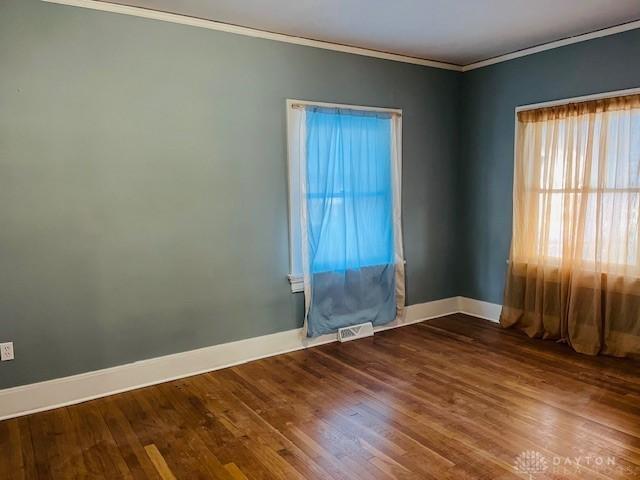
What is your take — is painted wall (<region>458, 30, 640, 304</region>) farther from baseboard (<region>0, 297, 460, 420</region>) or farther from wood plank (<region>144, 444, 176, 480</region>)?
wood plank (<region>144, 444, 176, 480</region>)

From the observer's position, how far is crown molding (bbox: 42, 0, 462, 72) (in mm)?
3005

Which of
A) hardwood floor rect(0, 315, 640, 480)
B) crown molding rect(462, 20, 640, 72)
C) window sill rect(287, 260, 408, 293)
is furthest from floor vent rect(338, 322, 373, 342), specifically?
crown molding rect(462, 20, 640, 72)

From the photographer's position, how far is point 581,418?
9.01ft

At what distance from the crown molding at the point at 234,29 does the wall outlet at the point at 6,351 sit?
208 centimetres

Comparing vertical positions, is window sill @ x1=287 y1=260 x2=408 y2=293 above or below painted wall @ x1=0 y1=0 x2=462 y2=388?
below

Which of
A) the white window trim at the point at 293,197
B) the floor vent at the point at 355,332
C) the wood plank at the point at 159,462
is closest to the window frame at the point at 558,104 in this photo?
the floor vent at the point at 355,332

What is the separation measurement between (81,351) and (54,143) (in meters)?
1.33

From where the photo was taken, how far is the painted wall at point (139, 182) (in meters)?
2.87

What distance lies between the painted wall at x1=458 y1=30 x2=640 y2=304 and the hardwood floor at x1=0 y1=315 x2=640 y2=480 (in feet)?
4.00

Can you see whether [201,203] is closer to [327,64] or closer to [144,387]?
[144,387]

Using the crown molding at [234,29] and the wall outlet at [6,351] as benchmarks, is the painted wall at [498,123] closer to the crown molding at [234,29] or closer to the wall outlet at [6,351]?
the crown molding at [234,29]

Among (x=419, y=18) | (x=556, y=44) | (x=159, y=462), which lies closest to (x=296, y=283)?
(x=159, y=462)
